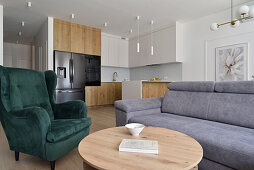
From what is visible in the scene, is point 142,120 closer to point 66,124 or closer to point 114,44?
point 66,124

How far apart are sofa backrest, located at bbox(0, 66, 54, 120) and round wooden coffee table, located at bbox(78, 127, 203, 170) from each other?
3.64 feet

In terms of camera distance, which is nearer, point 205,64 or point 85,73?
point 205,64

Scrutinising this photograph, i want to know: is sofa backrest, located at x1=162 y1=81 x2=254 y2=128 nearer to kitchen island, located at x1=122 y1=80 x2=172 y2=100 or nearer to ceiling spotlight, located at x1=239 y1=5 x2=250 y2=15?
ceiling spotlight, located at x1=239 y1=5 x2=250 y2=15

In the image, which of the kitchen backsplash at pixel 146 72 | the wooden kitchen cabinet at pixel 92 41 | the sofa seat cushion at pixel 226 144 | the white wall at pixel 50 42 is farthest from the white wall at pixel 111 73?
the sofa seat cushion at pixel 226 144

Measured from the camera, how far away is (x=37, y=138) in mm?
1497

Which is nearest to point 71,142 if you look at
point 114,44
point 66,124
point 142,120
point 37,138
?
point 66,124

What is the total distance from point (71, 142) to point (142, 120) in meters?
0.83

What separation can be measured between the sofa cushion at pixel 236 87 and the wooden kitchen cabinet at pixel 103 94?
13.7 feet

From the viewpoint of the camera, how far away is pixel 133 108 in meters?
2.18

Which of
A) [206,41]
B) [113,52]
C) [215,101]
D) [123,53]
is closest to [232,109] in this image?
[215,101]

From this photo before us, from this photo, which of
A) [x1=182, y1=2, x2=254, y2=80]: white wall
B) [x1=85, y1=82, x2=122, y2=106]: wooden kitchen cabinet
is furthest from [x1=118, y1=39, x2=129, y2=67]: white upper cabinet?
[x1=182, y1=2, x2=254, y2=80]: white wall

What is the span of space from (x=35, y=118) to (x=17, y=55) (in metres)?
7.50

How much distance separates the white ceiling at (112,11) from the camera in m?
3.80

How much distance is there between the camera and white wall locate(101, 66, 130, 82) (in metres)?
6.62
